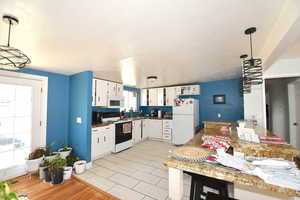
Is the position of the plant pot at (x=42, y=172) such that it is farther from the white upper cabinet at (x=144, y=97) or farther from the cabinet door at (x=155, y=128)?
the white upper cabinet at (x=144, y=97)

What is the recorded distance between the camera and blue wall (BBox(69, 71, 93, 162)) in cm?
268

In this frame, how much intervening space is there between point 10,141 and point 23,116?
0.51 meters

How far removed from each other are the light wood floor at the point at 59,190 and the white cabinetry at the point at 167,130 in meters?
3.03

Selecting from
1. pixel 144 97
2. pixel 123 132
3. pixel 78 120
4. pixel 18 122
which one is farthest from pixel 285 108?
pixel 18 122

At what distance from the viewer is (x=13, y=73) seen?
2.35 metres

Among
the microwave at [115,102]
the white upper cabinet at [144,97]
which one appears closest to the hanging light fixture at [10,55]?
the microwave at [115,102]

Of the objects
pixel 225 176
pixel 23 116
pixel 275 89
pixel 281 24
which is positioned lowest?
pixel 225 176

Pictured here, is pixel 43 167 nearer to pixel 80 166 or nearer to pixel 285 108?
pixel 80 166

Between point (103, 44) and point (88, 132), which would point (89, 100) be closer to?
point (88, 132)

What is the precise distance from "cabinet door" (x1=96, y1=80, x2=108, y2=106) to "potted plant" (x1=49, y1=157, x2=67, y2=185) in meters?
1.58

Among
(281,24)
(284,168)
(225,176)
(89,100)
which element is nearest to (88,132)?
(89,100)

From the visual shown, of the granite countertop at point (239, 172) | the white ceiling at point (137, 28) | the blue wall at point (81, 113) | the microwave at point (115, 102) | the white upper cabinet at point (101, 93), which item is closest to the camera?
the granite countertop at point (239, 172)

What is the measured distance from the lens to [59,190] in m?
1.97

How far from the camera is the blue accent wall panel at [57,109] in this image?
286 cm
